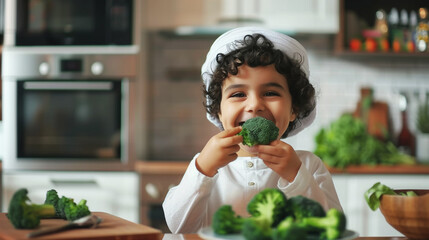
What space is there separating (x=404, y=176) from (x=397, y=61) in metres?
0.98

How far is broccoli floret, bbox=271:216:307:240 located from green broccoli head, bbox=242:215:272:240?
0.01m

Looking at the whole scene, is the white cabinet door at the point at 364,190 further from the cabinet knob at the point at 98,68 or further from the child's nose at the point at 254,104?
the child's nose at the point at 254,104

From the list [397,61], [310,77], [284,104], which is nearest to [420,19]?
[397,61]

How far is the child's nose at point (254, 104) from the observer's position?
149 centimetres

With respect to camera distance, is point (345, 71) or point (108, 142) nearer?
point (108, 142)

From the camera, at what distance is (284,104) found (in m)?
1.55

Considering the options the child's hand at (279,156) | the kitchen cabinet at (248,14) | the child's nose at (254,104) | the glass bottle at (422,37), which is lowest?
the child's hand at (279,156)

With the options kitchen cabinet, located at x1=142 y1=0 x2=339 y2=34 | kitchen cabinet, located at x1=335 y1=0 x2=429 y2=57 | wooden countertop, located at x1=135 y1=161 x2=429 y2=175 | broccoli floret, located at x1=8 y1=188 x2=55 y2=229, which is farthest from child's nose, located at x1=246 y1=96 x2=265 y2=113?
kitchen cabinet, located at x1=335 y1=0 x2=429 y2=57

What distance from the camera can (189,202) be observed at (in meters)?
1.48

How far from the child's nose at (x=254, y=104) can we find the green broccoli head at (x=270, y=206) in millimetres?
487

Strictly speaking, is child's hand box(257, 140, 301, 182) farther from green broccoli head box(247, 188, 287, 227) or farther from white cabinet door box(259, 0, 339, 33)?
white cabinet door box(259, 0, 339, 33)

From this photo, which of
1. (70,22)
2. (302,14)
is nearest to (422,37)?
(302,14)

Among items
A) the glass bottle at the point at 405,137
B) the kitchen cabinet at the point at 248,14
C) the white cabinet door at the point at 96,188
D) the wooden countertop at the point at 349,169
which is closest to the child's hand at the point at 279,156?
the wooden countertop at the point at 349,169

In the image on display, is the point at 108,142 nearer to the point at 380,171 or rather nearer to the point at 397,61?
the point at 380,171
